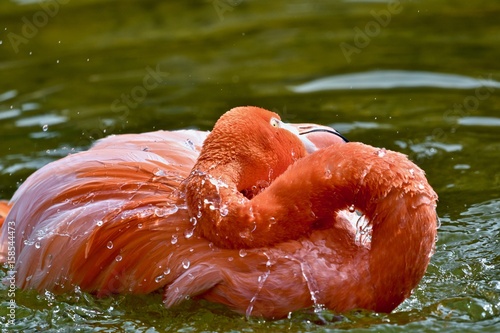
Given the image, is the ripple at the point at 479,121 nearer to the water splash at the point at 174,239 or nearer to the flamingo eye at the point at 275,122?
the flamingo eye at the point at 275,122

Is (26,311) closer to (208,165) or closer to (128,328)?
(128,328)

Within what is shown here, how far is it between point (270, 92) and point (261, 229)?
383 centimetres

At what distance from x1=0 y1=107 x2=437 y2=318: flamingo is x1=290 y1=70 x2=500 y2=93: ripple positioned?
3.18 m

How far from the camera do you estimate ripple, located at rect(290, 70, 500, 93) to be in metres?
8.08

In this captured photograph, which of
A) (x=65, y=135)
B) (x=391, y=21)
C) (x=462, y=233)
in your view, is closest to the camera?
(x=462, y=233)

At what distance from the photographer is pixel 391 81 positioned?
325 inches

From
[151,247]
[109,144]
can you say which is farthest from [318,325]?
[109,144]

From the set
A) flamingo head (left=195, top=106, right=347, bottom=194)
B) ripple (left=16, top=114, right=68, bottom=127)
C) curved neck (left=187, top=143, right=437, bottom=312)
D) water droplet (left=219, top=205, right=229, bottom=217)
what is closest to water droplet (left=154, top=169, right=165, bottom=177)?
flamingo head (left=195, top=106, right=347, bottom=194)

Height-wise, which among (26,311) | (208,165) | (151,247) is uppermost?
(208,165)

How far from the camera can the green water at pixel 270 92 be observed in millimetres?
4840

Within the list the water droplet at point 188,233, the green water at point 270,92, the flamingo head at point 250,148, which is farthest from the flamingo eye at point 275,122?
the green water at point 270,92

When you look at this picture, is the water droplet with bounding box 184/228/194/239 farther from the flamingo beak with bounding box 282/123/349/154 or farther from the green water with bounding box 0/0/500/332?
the flamingo beak with bounding box 282/123/349/154

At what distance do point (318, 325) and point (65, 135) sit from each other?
3.77 meters

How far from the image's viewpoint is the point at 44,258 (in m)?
5.06
